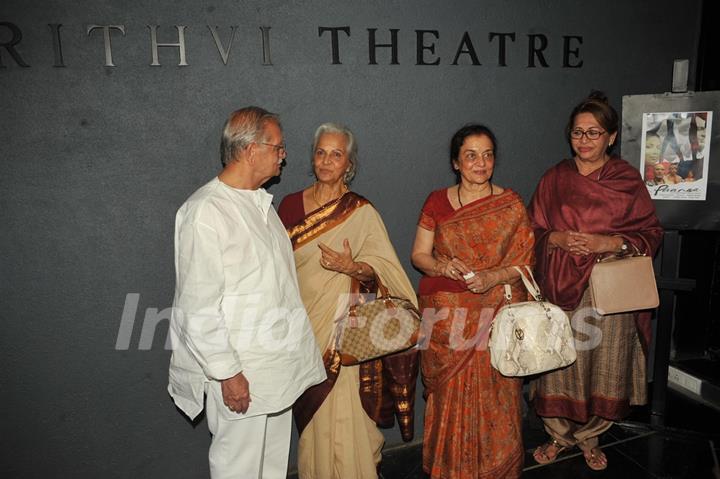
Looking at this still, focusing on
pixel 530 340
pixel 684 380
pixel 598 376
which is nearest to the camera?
pixel 530 340

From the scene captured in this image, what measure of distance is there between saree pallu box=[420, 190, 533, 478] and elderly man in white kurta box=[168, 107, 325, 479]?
65cm

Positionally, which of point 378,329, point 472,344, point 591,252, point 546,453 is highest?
point 591,252

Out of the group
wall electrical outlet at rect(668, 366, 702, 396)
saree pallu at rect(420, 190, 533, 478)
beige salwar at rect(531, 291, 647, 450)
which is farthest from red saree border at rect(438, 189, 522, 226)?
wall electrical outlet at rect(668, 366, 702, 396)

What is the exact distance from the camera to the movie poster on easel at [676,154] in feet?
8.57

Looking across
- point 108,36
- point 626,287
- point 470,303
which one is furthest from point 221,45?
point 626,287

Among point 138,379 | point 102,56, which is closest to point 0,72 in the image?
point 102,56

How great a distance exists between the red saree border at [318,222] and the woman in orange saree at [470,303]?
41 centimetres

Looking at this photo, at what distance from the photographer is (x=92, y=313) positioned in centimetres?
233

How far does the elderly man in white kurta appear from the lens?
1687 mm

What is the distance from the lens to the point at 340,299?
220 cm

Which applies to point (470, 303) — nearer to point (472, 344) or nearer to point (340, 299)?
point (472, 344)

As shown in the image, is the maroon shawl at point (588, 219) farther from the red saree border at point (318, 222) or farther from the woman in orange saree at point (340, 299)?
the red saree border at point (318, 222)

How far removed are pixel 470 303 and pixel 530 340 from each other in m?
0.31

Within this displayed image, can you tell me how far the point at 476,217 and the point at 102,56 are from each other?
5.86 ft
